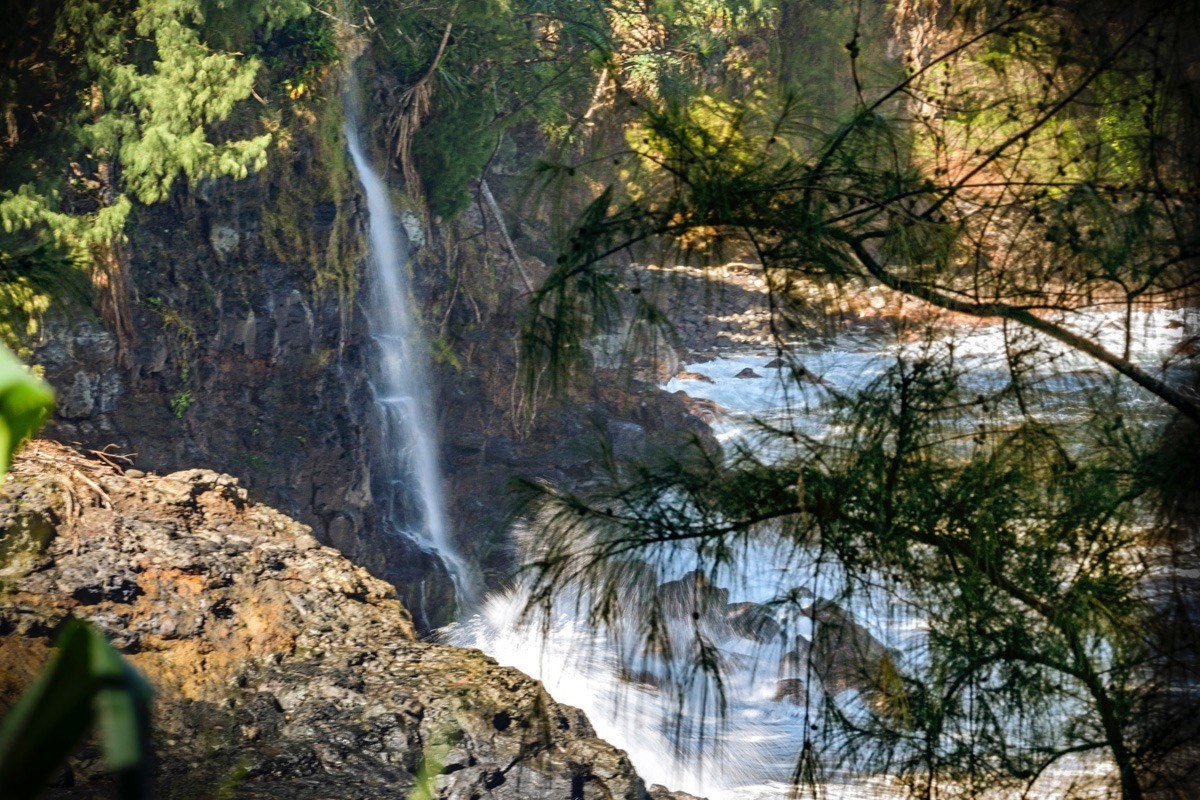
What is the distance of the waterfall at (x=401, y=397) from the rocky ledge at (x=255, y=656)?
1394 millimetres

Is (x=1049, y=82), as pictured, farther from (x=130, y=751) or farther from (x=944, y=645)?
(x=130, y=751)

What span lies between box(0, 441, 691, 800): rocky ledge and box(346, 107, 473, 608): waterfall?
1394mm

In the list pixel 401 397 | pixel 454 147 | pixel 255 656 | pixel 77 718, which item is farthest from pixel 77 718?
pixel 401 397

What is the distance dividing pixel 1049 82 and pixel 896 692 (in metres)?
0.80

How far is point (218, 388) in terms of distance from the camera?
13.8 feet

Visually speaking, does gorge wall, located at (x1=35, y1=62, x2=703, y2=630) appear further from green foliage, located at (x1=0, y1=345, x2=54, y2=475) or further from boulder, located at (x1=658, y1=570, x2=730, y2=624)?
green foliage, located at (x1=0, y1=345, x2=54, y2=475)

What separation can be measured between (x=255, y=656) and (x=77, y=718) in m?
2.66

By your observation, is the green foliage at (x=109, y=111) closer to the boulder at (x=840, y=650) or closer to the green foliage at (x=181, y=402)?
the green foliage at (x=181, y=402)

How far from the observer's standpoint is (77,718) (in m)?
0.15

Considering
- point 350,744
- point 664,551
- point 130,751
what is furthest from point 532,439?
point 130,751

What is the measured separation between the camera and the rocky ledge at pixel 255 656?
88.3 inches

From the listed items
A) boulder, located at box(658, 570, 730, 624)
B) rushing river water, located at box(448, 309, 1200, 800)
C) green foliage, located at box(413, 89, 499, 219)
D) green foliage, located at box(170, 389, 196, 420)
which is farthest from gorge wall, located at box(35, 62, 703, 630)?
boulder, located at box(658, 570, 730, 624)

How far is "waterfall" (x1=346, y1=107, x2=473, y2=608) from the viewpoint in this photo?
4.63m

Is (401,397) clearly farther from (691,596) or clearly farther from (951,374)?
(951,374)
